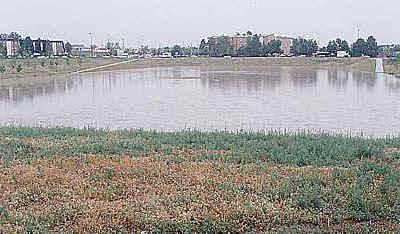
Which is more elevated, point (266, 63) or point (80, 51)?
point (80, 51)

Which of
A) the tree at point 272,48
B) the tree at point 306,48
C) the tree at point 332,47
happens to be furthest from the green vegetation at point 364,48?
the tree at point 272,48

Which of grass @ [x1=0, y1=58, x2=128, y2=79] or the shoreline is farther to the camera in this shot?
the shoreline

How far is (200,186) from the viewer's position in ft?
21.7

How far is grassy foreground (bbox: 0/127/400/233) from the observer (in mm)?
5277

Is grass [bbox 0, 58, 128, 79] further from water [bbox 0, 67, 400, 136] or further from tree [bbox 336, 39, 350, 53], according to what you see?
tree [bbox 336, 39, 350, 53]

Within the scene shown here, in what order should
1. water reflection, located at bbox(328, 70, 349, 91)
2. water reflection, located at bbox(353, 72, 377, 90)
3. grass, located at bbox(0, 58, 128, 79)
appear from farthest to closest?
grass, located at bbox(0, 58, 128, 79)
water reflection, located at bbox(328, 70, 349, 91)
water reflection, located at bbox(353, 72, 377, 90)

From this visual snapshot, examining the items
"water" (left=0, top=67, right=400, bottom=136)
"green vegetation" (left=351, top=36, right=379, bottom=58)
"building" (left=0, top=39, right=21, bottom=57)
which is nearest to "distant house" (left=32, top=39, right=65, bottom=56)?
"building" (left=0, top=39, right=21, bottom=57)

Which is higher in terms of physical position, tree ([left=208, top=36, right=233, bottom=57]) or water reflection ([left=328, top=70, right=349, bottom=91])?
tree ([left=208, top=36, right=233, bottom=57])

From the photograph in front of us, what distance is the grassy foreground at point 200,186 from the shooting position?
5.28 metres

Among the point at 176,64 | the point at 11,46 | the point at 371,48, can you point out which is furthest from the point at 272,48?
the point at 11,46

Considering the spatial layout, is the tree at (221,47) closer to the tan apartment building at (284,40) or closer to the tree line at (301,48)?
the tree line at (301,48)

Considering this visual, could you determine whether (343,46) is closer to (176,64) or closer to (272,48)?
(272,48)

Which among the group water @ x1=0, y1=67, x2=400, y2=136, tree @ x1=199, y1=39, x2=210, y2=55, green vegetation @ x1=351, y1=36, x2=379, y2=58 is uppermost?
tree @ x1=199, y1=39, x2=210, y2=55

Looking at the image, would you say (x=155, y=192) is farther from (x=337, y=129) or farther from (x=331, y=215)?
(x=337, y=129)
